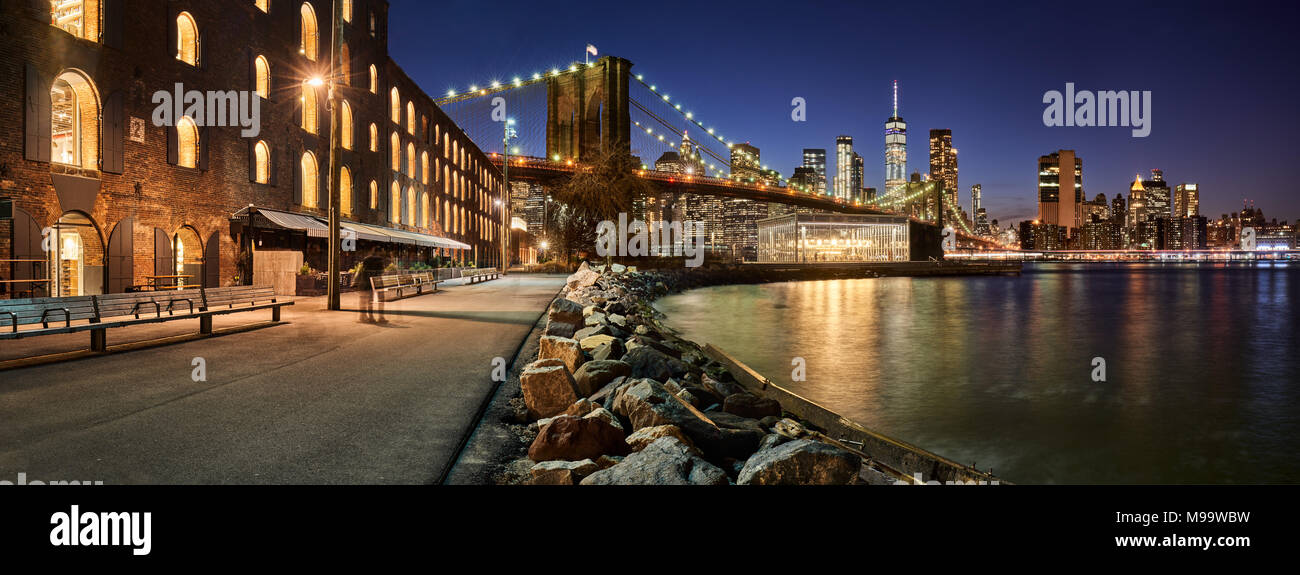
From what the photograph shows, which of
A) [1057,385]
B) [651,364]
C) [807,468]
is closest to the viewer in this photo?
[807,468]

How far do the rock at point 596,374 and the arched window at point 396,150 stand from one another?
3199cm

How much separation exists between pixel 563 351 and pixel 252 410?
307cm

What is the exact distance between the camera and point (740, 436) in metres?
4.79

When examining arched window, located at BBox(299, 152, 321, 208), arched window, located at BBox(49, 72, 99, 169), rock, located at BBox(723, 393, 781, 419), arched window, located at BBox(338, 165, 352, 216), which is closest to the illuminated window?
arched window, located at BBox(49, 72, 99, 169)

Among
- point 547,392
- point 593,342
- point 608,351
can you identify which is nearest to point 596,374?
point 608,351

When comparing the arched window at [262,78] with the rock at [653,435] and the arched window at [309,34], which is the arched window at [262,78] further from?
the rock at [653,435]

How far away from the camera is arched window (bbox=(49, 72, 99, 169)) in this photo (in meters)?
16.2


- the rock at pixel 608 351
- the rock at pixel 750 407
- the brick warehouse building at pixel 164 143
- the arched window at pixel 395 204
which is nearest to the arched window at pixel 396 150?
the arched window at pixel 395 204

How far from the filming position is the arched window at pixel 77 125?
1619cm

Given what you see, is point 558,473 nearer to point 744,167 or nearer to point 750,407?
point 750,407

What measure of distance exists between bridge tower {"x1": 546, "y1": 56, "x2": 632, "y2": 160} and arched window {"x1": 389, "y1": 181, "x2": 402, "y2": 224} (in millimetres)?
18120

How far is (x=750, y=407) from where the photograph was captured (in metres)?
6.43

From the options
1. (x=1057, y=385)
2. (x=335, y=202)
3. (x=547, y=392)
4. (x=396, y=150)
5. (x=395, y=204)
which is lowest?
(x=1057, y=385)
